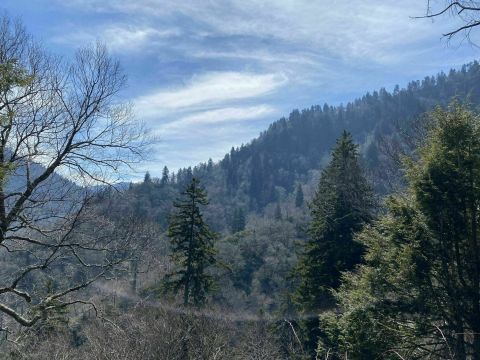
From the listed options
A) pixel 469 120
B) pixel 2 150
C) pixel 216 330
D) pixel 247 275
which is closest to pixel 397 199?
pixel 469 120

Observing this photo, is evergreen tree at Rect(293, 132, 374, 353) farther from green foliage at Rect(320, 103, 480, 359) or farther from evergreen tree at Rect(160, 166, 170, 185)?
evergreen tree at Rect(160, 166, 170, 185)

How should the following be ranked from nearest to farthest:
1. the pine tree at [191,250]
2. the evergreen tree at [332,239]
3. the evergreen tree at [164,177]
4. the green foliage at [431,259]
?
the green foliage at [431,259] < the evergreen tree at [332,239] < the pine tree at [191,250] < the evergreen tree at [164,177]

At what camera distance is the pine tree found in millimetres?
21234

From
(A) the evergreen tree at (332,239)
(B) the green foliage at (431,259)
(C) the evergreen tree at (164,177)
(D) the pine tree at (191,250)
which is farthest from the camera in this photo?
(C) the evergreen tree at (164,177)

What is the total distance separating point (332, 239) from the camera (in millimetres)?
17875

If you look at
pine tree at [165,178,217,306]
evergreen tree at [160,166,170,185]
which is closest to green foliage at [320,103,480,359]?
pine tree at [165,178,217,306]

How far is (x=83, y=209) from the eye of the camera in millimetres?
7672

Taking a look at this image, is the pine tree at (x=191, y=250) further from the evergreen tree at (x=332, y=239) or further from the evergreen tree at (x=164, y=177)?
the evergreen tree at (x=164, y=177)

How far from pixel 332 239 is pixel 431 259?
28.3ft

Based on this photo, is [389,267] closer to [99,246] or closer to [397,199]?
[397,199]

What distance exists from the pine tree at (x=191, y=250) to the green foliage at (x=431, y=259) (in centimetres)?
1209

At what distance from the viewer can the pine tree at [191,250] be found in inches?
836

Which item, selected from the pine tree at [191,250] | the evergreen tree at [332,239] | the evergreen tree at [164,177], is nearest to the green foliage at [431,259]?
the evergreen tree at [332,239]

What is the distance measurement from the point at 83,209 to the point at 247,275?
177 ft
